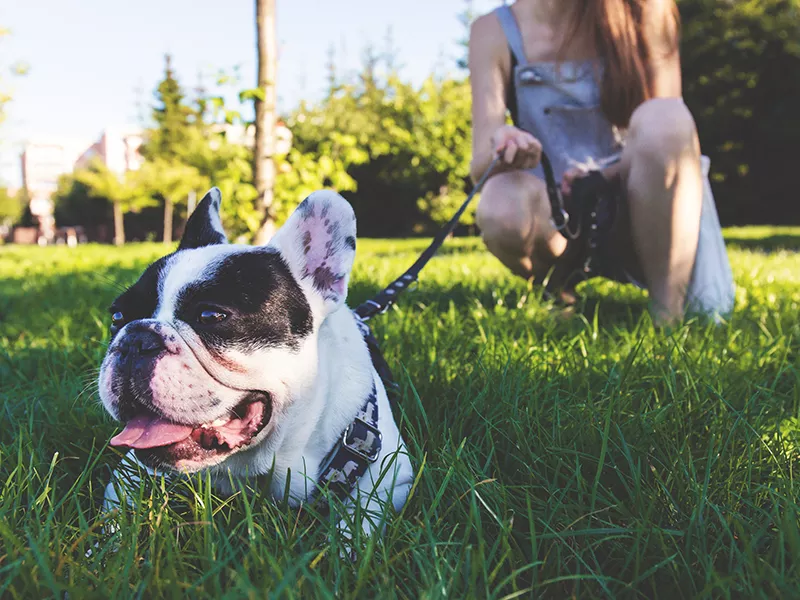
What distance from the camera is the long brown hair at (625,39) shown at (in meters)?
2.84

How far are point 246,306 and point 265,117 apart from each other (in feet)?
11.3

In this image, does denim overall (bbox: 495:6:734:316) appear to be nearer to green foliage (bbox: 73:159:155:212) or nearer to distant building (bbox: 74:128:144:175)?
green foliage (bbox: 73:159:155:212)

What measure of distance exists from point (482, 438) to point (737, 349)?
1.25 m

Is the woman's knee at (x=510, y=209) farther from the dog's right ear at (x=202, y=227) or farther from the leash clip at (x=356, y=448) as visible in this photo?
the leash clip at (x=356, y=448)

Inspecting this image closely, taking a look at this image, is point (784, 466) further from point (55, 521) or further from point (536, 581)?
point (55, 521)

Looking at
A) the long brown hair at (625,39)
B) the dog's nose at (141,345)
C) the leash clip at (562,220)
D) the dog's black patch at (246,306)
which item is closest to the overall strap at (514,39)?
the long brown hair at (625,39)

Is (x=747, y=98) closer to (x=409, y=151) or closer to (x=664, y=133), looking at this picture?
(x=409, y=151)

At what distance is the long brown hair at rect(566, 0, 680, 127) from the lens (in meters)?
2.84

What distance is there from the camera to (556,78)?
3.06 m

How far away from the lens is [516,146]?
8.10ft

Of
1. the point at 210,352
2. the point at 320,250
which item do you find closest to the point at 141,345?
the point at 210,352

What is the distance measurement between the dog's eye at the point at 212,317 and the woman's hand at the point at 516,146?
1504 mm

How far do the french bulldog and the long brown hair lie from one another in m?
1.97

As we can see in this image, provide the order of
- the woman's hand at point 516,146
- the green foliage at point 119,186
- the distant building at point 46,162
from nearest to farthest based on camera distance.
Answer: the woman's hand at point 516,146, the green foliage at point 119,186, the distant building at point 46,162
